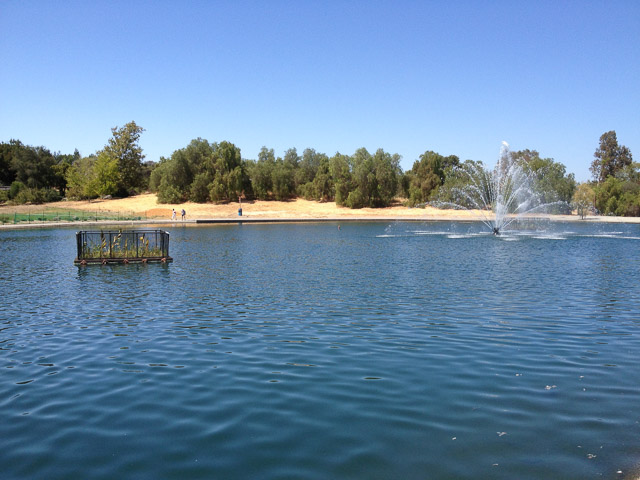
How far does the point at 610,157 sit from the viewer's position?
440 feet

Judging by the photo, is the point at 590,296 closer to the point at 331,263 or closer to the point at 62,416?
the point at 331,263

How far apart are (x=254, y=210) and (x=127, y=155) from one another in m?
39.1

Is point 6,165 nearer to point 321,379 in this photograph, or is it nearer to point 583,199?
point 583,199

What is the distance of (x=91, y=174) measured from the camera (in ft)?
356

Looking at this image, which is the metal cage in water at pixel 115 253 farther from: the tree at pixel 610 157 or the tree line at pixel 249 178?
the tree at pixel 610 157

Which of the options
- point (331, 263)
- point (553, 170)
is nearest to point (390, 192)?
point (553, 170)

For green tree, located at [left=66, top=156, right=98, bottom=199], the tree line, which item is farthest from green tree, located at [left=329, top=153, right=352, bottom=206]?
green tree, located at [left=66, top=156, right=98, bottom=199]

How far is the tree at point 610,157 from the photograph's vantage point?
133 metres

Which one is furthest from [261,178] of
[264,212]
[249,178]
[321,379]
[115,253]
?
[321,379]

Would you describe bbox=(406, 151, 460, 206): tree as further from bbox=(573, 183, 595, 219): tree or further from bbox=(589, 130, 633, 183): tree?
bbox=(589, 130, 633, 183): tree

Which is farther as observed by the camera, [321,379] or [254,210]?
[254,210]

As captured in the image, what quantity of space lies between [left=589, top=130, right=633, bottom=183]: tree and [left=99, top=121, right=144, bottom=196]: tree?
372 ft

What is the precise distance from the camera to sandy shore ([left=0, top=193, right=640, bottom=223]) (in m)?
90.4

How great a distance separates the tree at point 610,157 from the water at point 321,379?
126 m
